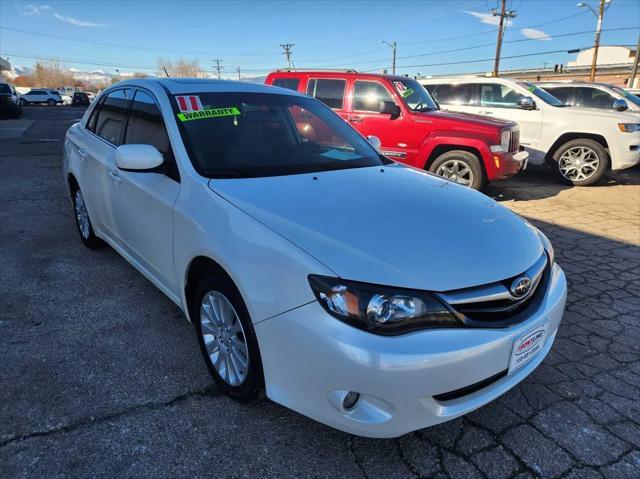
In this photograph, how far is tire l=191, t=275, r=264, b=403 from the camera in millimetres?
2094

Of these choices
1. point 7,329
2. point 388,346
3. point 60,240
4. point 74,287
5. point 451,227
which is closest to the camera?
point 388,346

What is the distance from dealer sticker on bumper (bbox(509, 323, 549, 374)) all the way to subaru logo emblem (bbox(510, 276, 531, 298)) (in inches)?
6.6

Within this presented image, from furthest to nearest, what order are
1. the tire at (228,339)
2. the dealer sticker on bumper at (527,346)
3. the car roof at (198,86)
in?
the car roof at (198,86) < the tire at (228,339) < the dealer sticker on bumper at (527,346)

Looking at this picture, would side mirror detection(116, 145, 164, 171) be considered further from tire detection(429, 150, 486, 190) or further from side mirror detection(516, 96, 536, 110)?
side mirror detection(516, 96, 536, 110)

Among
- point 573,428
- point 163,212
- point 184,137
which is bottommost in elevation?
point 573,428

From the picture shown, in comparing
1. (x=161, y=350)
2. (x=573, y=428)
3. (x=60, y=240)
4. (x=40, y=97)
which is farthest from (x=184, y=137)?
(x=40, y=97)

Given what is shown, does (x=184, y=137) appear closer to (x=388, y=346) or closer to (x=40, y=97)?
(x=388, y=346)

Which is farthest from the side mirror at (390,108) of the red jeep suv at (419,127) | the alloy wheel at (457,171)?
the alloy wheel at (457,171)

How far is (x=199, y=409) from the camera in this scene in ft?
7.67

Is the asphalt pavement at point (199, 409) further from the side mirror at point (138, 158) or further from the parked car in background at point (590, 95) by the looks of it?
the parked car in background at point (590, 95)

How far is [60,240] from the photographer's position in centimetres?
487

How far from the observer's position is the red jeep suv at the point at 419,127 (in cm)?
651

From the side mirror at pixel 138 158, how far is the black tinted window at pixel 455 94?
8.08 m

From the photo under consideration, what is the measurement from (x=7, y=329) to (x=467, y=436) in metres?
3.08
